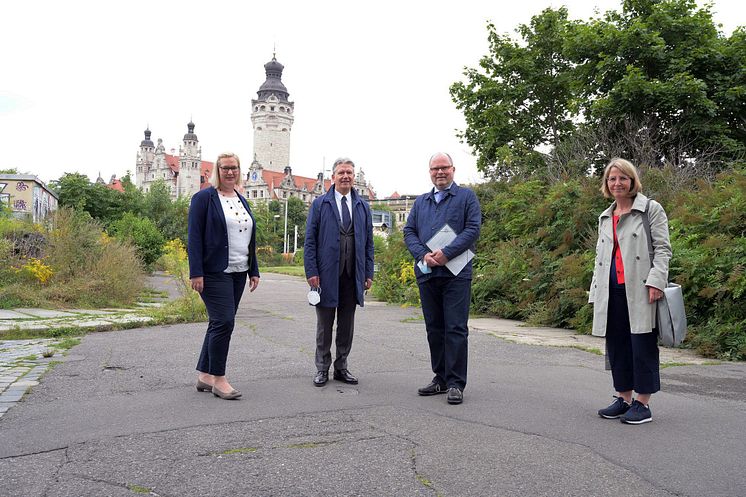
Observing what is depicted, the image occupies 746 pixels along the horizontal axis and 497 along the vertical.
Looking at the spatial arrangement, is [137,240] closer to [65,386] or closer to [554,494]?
[65,386]

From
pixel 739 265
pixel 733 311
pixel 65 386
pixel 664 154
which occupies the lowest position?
pixel 65 386

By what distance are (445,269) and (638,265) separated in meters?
1.52

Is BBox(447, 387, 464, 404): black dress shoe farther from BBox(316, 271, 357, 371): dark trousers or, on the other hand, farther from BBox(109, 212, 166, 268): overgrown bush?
BBox(109, 212, 166, 268): overgrown bush

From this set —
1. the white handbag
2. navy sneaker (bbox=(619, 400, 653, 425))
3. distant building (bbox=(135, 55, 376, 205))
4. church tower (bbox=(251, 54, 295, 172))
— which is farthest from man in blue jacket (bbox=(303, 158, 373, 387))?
church tower (bbox=(251, 54, 295, 172))

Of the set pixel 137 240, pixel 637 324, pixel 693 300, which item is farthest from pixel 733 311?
pixel 137 240

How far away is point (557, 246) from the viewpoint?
1247 centimetres

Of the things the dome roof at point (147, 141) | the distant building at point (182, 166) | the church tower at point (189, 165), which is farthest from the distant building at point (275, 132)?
the dome roof at point (147, 141)

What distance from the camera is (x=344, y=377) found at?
6078 millimetres

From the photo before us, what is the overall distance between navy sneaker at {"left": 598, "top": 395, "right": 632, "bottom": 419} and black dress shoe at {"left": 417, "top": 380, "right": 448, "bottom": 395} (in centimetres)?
134

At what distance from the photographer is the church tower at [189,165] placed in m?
168

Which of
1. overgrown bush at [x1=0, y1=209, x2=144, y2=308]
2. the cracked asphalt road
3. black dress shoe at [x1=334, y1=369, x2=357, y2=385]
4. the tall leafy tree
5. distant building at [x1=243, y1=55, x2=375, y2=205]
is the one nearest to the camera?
the cracked asphalt road

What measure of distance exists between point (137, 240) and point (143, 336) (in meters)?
17.9

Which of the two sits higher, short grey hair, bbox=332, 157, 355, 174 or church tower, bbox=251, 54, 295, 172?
church tower, bbox=251, 54, 295, 172

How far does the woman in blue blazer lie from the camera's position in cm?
548
